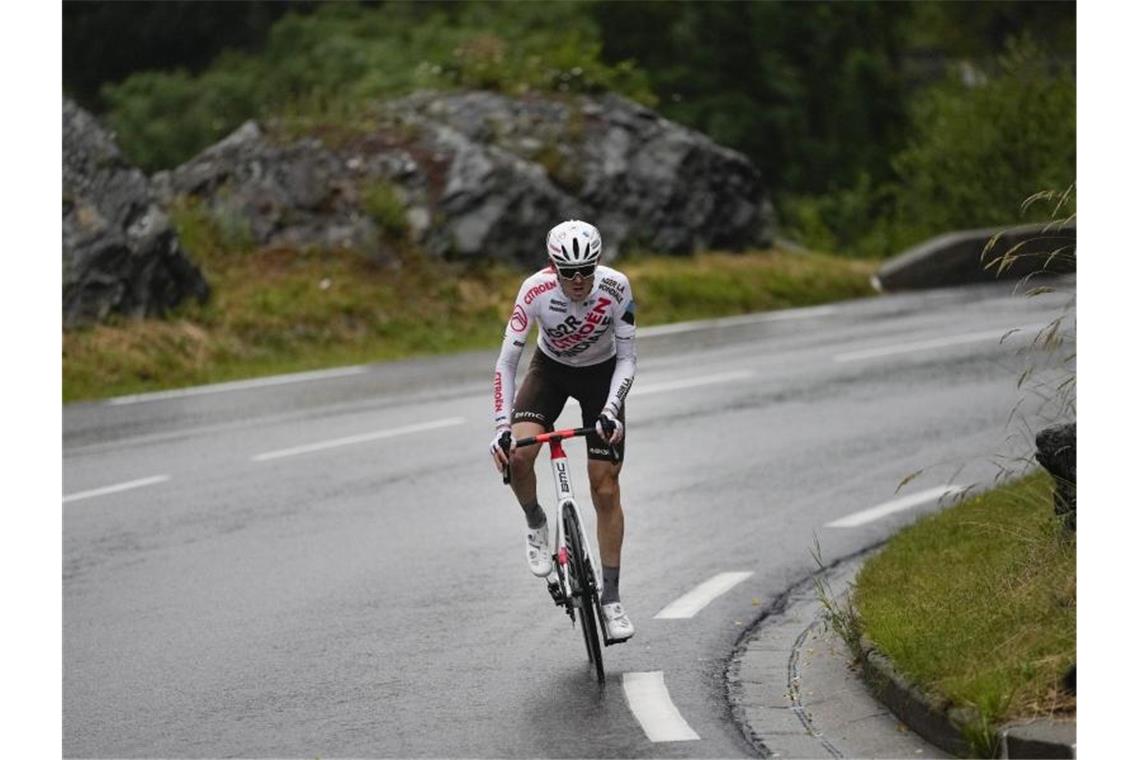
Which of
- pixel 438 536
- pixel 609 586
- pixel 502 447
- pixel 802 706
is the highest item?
pixel 502 447

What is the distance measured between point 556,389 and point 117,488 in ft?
18.4

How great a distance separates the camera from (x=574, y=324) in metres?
8.09

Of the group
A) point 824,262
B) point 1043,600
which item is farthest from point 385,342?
point 1043,600

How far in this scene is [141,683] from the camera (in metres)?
8.02

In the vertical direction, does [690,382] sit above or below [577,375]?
below

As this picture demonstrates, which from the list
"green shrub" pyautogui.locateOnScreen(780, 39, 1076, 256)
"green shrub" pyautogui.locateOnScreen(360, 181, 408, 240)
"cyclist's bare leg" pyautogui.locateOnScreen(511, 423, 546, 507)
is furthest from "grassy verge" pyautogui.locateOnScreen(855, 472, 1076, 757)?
"green shrub" pyautogui.locateOnScreen(780, 39, 1076, 256)

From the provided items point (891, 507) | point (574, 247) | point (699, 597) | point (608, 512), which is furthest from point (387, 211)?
point (574, 247)

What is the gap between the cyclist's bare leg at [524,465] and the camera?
26.7 ft

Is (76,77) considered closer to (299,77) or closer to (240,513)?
Result: (299,77)

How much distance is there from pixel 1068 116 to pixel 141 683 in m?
23.4

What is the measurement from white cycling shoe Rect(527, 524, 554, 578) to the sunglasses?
4.32 feet

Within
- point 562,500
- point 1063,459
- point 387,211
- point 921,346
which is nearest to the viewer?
point 562,500

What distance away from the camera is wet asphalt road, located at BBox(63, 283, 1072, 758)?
7355mm

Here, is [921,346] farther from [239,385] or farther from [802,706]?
[802,706]
